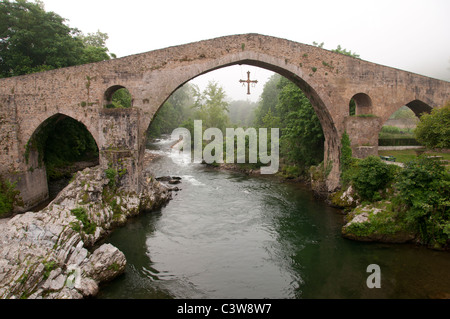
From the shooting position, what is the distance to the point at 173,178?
21141mm

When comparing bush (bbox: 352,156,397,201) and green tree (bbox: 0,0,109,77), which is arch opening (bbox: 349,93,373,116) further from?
green tree (bbox: 0,0,109,77)

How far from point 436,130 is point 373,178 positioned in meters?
2.75

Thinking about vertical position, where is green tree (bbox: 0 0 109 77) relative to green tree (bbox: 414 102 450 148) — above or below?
above

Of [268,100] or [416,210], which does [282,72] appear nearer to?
[416,210]

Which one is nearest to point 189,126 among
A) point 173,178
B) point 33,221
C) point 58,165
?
point 173,178

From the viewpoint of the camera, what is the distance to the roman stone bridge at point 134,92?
14062 mm

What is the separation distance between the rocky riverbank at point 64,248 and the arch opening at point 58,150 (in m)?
3.82

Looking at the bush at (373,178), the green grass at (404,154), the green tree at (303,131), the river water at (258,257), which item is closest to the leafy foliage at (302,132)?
the green tree at (303,131)

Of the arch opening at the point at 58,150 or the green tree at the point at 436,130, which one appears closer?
the green tree at the point at 436,130

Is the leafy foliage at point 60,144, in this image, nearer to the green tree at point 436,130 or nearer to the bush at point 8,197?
the bush at point 8,197

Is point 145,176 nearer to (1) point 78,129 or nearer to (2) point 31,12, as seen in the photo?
(1) point 78,129

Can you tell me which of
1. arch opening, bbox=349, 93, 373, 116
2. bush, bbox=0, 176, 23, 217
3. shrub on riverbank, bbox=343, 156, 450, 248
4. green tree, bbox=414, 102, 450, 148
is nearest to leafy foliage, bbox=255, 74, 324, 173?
arch opening, bbox=349, 93, 373, 116

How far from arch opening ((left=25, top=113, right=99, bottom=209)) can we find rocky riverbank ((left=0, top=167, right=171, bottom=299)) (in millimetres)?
3821

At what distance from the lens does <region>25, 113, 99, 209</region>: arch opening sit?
15.2m
